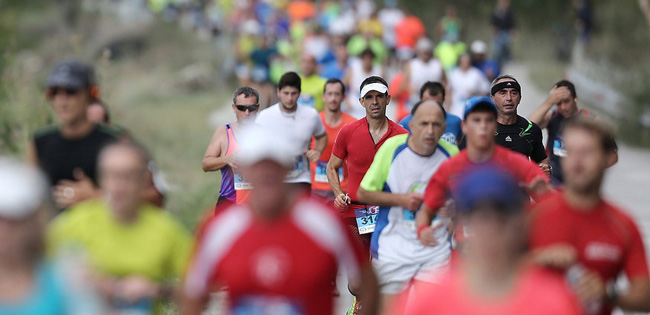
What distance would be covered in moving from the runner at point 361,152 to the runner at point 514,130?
2.69 ft

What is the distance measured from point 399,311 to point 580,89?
68.6ft

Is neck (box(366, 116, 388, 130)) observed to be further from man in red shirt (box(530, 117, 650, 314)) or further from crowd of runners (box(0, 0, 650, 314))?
man in red shirt (box(530, 117, 650, 314))

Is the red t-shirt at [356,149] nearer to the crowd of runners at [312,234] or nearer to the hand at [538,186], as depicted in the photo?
the crowd of runners at [312,234]

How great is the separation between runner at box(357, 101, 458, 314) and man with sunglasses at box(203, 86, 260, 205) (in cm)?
194

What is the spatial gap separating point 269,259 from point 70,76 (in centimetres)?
196

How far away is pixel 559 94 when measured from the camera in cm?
959

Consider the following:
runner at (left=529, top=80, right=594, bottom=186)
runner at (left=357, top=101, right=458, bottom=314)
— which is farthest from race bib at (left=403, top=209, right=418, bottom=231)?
runner at (left=529, top=80, right=594, bottom=186)

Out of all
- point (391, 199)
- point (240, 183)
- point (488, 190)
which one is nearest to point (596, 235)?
point (488, 190)

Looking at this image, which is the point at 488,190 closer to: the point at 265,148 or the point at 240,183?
the point at 265,148

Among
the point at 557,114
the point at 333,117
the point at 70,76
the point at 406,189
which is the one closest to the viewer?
the point at 70,76

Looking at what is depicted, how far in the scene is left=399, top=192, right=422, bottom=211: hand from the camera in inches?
255

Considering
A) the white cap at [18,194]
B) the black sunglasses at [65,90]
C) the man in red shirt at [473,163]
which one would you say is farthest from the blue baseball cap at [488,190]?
the black sunglasses at [65,90]

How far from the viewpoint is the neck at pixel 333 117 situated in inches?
437

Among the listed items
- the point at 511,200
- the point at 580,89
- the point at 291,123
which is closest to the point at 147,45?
the point at 580,89
